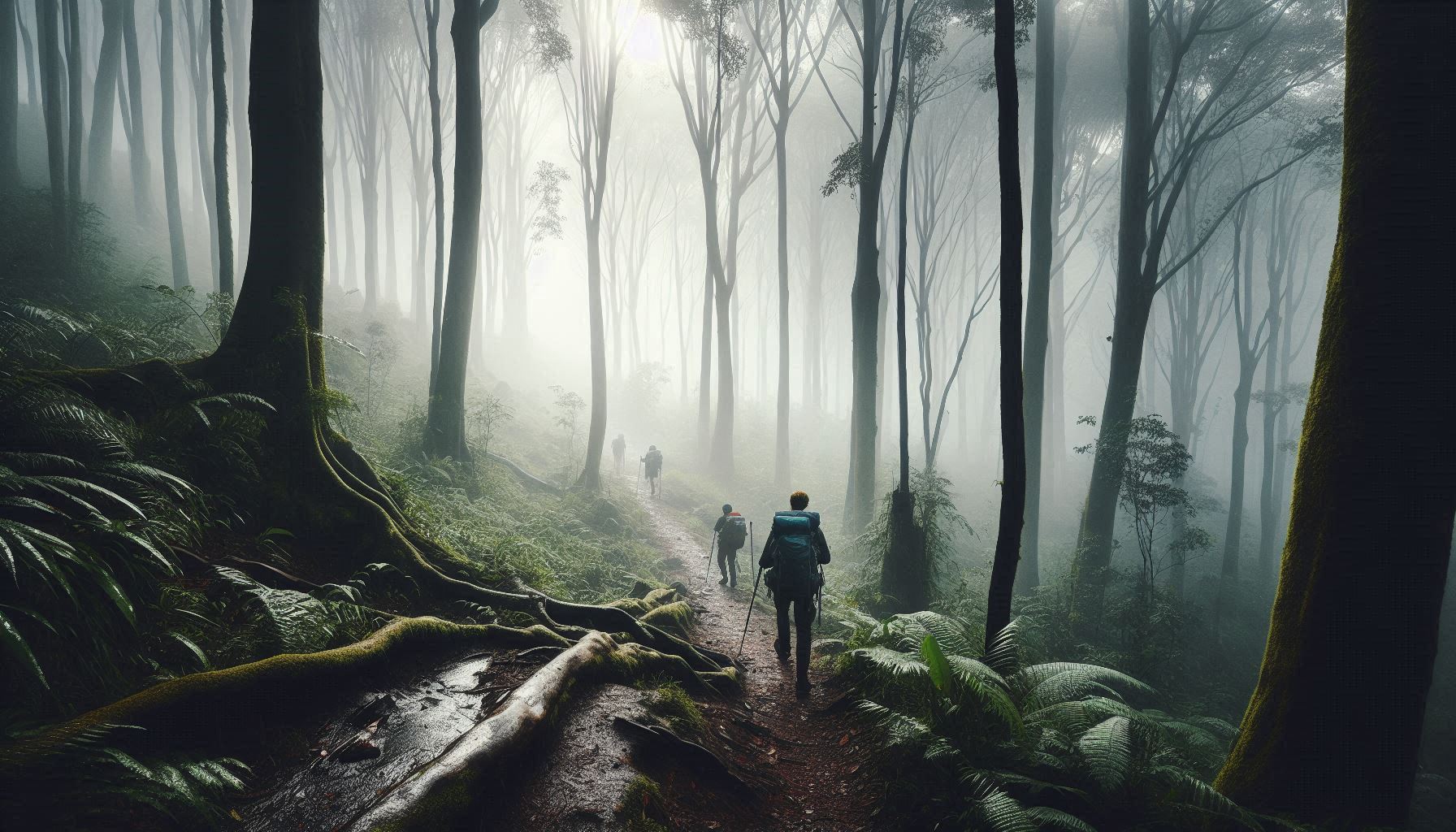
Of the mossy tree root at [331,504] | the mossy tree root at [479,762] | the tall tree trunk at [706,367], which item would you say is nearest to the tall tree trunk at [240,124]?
the tall tree trunk at [706,367]

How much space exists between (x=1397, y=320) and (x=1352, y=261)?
0.44 m

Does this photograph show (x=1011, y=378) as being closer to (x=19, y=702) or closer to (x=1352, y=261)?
(x=1352, y=261)

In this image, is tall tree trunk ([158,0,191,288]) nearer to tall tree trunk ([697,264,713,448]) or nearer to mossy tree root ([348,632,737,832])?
tall tree trunk ([697,264,713,448])

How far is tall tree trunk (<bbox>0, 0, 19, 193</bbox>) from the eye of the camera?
14.4 m

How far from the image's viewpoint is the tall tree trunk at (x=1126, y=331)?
425 inches

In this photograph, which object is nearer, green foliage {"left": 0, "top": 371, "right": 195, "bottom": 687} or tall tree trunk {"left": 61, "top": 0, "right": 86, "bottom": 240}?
green foliage {"left": 0, "top": 371, "right": 195, "bottom": 687}

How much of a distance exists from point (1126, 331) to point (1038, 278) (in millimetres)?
2491

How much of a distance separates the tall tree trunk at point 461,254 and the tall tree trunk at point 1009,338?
980cm

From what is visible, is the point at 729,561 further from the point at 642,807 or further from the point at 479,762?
the point at 479,762

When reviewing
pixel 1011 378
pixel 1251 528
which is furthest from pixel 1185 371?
pixel 1011 378

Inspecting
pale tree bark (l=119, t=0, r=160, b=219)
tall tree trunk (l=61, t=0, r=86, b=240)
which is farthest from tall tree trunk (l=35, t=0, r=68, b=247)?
pale tree bark (l=119, t=0, r=160, b=219)

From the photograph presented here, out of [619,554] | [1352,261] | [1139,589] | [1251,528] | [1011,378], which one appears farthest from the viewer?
[1251,528]

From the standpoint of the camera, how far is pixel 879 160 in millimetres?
11320

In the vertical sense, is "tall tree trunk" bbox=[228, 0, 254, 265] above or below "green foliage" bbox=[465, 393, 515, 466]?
above
